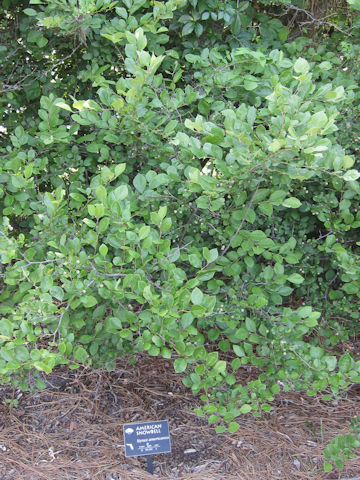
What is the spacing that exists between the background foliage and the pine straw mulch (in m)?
0.31

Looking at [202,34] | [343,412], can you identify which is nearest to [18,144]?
[202,34]

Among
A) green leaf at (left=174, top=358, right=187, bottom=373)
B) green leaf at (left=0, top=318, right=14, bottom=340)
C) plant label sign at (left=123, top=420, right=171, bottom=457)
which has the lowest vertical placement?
plant label sign at (left=123, top=420, right=171, bottom=457)

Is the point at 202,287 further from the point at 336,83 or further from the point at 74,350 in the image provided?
the point at 336,83

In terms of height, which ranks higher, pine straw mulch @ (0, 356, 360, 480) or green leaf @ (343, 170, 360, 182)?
green leaf @ (343, 170, 360, 182)

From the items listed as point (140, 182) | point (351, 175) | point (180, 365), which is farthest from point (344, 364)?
point (140, 182)

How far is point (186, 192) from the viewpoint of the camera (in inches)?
74.2

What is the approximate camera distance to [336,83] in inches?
88.8

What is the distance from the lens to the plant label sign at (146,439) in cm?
211

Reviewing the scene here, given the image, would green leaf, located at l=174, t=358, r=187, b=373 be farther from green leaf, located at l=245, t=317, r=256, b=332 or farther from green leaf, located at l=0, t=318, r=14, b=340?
green leaf, located at l=0, t=318, r=14, b=340

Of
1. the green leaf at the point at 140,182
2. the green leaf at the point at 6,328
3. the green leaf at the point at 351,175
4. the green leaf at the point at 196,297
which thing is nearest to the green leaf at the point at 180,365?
the green leaf at the point at 196,297

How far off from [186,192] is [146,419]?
1236 millimetres

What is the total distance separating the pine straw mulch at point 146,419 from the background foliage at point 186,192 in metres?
0.31

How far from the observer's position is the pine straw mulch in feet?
7.24

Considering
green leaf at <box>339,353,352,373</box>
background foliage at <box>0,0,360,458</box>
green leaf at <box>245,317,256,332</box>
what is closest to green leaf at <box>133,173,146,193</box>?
background foliage at <box>0,0,360,458</box>
